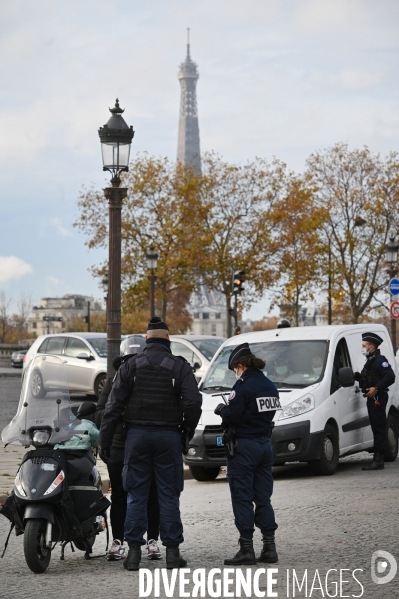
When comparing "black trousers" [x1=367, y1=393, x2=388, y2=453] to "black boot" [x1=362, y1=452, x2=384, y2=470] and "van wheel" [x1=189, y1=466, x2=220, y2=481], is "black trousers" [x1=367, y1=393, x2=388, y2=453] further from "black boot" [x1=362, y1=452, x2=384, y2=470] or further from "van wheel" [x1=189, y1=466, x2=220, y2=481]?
"van wheel" [x1=189, y1=466, x2=220, y2=481]

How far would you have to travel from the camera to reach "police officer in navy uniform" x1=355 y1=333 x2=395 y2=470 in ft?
42.7

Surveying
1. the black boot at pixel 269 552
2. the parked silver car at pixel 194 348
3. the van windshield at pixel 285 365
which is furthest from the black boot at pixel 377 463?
the parked silver car at pixel 194 348

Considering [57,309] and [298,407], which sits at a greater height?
[57,309]

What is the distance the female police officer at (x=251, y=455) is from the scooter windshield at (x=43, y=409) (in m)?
1.16

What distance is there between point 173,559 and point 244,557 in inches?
19.8

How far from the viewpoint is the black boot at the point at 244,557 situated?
7082 millimetres

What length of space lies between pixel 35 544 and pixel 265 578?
1.54m

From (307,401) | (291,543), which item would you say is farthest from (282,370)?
(291,543)

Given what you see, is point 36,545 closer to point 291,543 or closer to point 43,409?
point 43,409

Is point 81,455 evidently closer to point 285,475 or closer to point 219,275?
point 285,475

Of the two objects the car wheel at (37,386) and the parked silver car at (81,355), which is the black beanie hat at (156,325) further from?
the parked silver car at (81,355)

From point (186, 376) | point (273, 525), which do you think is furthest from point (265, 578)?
point (186, 376)

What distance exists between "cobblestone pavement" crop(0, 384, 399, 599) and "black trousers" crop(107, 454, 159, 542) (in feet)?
0.88

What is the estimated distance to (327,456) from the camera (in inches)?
495
